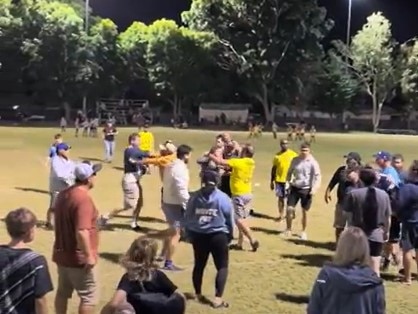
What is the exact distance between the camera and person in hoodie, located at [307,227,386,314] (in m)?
5.37

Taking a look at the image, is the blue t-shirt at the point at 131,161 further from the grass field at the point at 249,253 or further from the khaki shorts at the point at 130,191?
the grass field at the point at 249,253

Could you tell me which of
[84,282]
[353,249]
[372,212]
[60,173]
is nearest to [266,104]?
[60,173]

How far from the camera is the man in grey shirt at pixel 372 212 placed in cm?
934

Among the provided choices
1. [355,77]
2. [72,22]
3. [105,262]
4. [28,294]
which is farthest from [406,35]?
[28,294]

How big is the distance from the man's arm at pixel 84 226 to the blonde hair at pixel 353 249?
256cm

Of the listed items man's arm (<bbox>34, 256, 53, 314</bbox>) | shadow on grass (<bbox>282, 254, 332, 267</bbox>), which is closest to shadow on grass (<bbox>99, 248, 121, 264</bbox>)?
shadow on grass (<bbox>282, 254, 332, 267</bbox>)

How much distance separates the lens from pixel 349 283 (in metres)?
5.37

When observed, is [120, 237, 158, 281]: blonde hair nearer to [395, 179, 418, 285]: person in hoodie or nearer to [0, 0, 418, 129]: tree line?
[395, 179, 418, 285]: person in hoodie

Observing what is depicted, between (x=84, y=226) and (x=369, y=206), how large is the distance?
3.83 meters

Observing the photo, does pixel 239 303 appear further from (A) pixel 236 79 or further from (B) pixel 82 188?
(A) pixel 236 79

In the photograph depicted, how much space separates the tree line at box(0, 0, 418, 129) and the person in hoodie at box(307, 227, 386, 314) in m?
70.8

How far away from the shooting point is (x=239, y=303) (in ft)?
31.0

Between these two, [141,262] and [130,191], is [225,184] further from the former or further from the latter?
[141,262]

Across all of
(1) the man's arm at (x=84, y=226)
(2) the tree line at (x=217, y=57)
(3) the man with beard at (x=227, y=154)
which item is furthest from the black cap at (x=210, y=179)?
(2) the tree line at (x=217, y=57)
